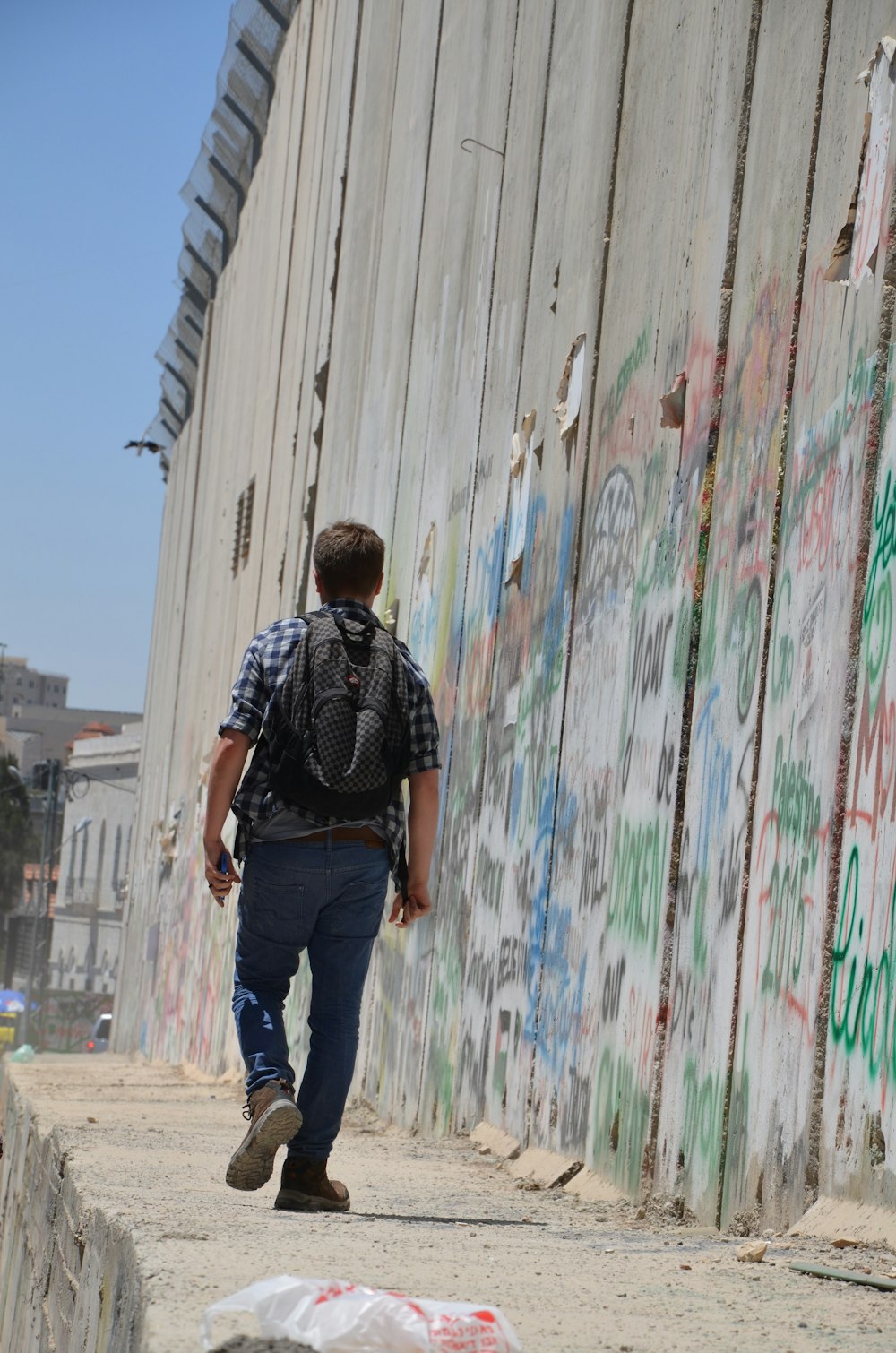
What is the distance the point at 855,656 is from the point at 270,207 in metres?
13.2

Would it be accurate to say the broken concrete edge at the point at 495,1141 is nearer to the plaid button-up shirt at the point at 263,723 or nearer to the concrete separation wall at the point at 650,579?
the concrete separation wall at the point at 650,579

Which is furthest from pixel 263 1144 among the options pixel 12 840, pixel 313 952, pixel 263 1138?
pixel 12 840

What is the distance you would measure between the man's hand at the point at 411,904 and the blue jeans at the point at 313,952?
3.5 inches

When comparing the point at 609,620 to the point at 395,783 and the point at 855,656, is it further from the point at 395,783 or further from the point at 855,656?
the point at 855,656

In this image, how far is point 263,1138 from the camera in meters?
3.67

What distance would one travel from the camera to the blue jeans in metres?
3.93

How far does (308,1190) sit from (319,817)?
83 cm

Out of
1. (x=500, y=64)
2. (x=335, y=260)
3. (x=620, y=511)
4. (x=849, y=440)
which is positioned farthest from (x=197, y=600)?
(x=849, y=440)

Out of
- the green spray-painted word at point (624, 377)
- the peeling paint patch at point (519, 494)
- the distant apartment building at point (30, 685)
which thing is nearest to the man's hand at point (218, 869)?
the green spray-painted word at point (624, 377)

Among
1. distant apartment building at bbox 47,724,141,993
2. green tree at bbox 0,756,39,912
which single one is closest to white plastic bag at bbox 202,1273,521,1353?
distant apartment building at bbox 47,724,141,993

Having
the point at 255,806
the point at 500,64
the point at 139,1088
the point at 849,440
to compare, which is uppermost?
the point at 500,64

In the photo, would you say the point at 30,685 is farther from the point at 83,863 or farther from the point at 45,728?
the point at 83,863

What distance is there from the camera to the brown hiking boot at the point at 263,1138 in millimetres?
3678

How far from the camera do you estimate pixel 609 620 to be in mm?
4828
